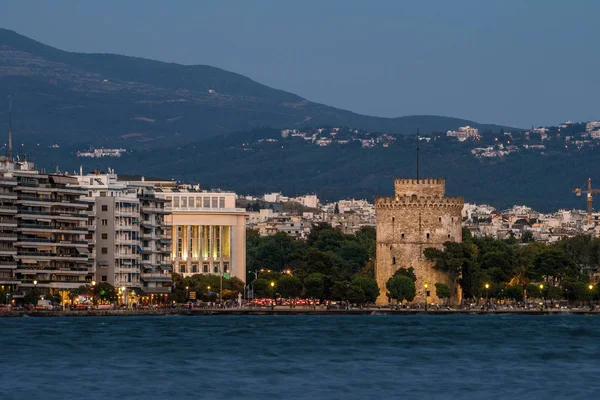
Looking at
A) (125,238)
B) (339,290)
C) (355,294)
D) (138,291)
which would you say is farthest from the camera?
(125,238)

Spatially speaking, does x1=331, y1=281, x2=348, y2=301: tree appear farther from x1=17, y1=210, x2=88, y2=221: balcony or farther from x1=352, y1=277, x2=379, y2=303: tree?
x1=17, y1=210, x2=88, y2=221: balcony

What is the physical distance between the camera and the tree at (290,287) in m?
129

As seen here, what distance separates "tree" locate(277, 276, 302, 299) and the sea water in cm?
1985

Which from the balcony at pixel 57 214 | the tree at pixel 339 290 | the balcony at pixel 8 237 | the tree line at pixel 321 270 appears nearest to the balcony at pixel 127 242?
the balcony at pixel 57 214

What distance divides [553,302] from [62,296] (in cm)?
3433

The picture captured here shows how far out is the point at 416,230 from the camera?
414 feet

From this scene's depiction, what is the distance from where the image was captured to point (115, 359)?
73.8 m

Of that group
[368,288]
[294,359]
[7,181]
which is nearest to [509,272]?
[368,288]

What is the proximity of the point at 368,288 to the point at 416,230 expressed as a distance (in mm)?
5509

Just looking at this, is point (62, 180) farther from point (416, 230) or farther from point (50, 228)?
point (416, 230)

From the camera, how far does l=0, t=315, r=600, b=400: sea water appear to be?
61.4m

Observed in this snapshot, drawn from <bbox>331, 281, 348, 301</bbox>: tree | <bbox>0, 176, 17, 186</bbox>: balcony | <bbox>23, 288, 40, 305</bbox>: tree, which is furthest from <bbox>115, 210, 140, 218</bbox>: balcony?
<bbox>331, 281, 348, 301</bbox>: tree

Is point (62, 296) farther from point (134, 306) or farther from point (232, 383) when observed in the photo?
point (232, 383)

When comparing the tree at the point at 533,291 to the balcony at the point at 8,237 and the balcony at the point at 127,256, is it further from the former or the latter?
the balcony at the point at 8,237
